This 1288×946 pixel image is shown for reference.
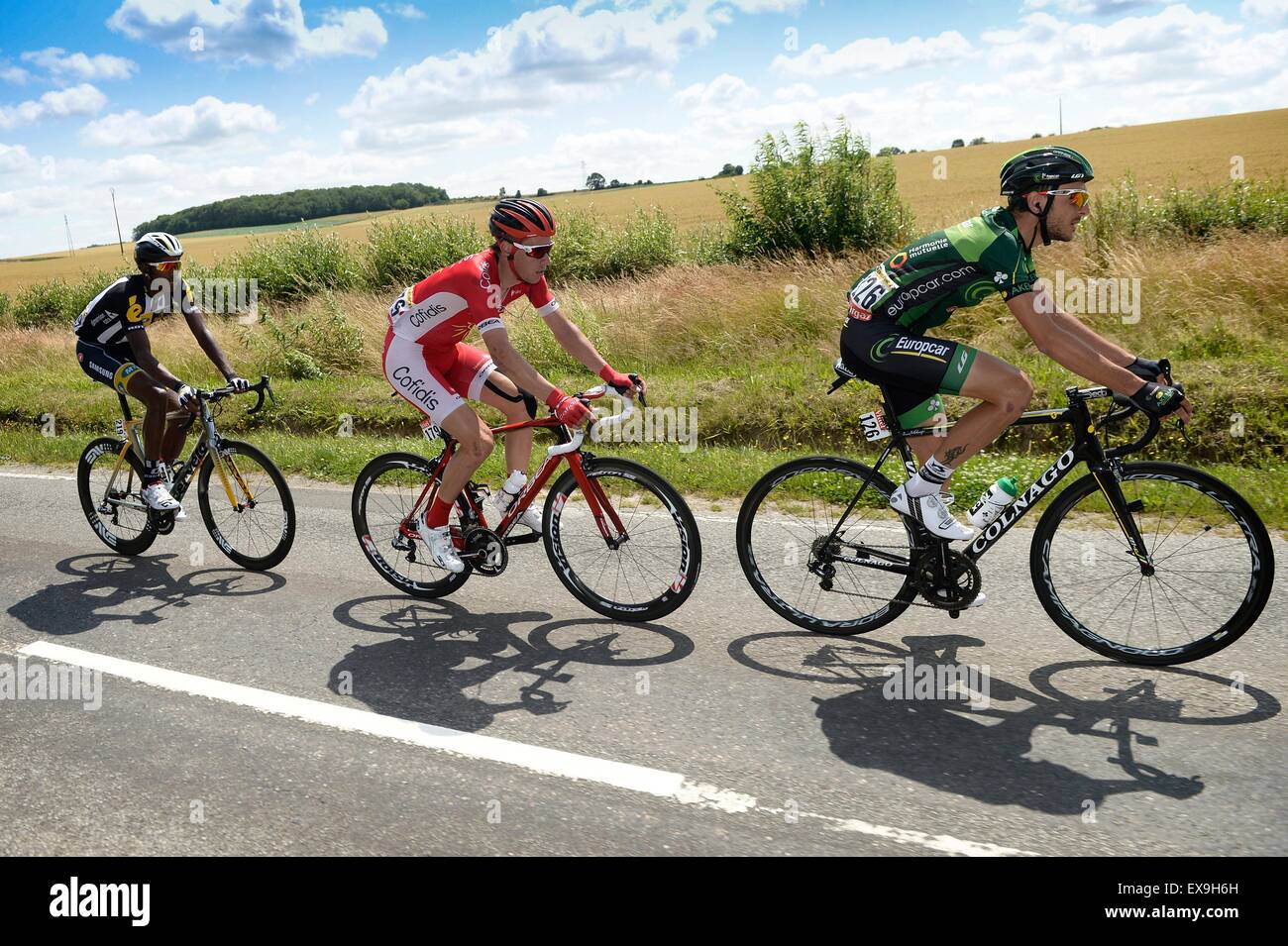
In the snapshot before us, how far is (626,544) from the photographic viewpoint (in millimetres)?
5414

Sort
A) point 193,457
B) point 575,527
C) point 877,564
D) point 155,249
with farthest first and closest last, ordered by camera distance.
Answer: point 193,457, point 155,249, point 575,527, point 877,564

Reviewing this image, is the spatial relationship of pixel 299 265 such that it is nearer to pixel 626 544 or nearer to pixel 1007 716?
pixel 626 544

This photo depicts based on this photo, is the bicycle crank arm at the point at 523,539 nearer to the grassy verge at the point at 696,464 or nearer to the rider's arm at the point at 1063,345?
the grassy verge at the point at 696,464

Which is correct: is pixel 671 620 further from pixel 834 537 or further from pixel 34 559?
pixel 34 559

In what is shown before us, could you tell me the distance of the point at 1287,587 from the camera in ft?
17.0

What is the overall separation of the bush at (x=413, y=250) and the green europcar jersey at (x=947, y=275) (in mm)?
17512

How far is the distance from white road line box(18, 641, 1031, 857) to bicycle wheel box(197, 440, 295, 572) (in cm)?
150

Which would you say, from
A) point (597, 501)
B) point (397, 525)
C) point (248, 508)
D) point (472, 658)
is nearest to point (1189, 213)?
point (597, 501)

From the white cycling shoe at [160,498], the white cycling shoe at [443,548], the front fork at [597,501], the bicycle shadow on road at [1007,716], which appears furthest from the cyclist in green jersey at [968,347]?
the white cycling shoe at [160,498]

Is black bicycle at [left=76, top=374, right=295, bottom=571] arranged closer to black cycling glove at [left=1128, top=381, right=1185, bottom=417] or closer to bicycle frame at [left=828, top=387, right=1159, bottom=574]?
bicycle frame at [left=828, top=387, right=1159, bottom=574]

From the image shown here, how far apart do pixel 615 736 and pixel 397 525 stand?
2599 mm

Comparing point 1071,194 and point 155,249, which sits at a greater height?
point 155,249

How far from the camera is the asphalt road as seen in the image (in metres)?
3.41
